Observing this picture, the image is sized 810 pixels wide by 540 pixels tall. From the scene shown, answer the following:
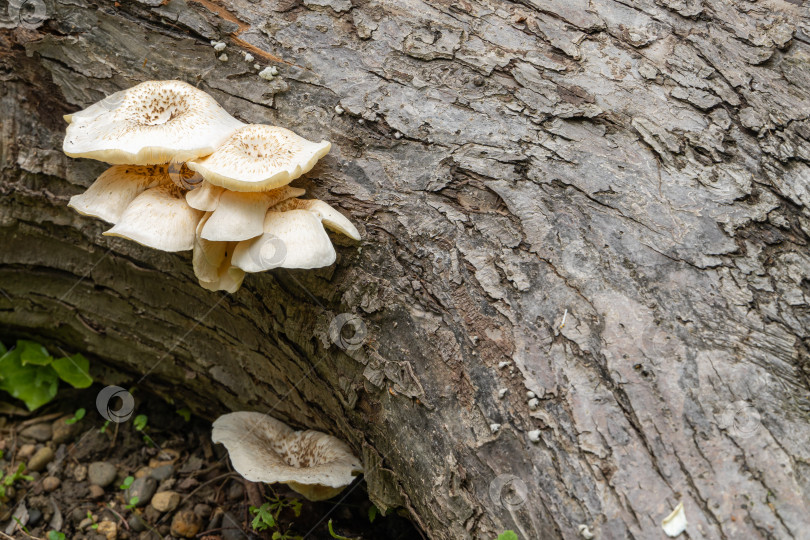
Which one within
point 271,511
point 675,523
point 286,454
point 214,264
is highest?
point 675,523

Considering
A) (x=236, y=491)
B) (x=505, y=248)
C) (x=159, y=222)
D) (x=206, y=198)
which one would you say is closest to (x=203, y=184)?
(x=206, y=198)

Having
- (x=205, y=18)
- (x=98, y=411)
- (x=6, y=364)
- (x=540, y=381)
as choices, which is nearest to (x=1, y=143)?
(x=205, y=18)

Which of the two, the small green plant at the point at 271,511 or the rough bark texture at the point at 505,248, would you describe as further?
the small green plant at the point at 271,511

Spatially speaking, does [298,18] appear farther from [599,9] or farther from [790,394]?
[790,394]

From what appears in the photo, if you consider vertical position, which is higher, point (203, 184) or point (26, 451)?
point (203, 184)

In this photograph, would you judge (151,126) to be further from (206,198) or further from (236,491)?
(236,491)

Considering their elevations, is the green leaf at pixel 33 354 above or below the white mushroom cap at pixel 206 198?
below

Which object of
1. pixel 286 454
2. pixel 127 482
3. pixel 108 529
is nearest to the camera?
pixel 286 454

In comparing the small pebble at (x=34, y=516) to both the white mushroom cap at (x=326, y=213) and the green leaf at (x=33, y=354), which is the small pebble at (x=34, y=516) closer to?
the green leaf at (x=33, y=354)

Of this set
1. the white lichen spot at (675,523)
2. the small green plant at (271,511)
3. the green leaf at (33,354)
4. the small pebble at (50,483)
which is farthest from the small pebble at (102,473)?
the white lichen spot at (675,523)
